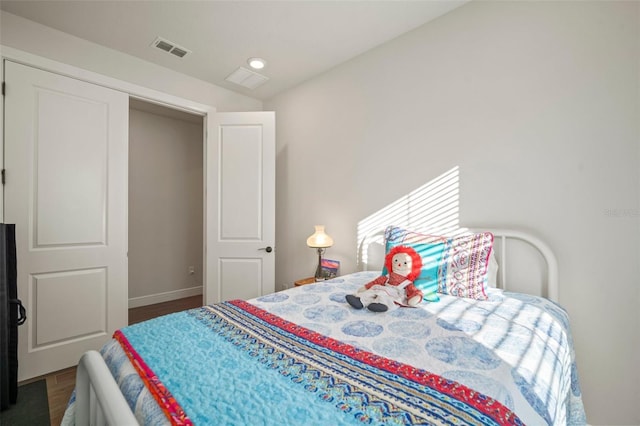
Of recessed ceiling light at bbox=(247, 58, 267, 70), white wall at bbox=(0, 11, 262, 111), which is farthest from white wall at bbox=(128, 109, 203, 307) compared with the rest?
recessed ceiling light at bbox=(247, 58, 267, 70)

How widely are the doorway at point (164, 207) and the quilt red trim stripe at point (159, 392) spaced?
3.10 metres

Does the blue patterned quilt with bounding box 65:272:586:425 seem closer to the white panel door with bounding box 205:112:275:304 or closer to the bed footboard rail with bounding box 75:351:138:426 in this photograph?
the bed footboard rail with bounding box 75:351:138:426

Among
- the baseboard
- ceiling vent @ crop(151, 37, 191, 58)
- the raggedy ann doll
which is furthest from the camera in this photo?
the baseboard

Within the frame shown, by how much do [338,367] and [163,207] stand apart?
13.2 feet

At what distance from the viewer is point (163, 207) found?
4215 millimetres

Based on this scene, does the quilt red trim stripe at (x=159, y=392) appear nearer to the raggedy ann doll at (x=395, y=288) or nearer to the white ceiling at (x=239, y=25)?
the raggedy ann doll at (x=395, y=288)

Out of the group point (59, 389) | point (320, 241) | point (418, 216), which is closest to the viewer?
point (59, 389)

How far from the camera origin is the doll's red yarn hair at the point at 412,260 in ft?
5.65

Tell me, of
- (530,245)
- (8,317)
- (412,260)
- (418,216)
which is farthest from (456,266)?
(8,317)

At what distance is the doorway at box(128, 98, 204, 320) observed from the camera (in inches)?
155

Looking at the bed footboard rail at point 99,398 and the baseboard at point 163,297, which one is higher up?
the bed footboard rail at point 99,398

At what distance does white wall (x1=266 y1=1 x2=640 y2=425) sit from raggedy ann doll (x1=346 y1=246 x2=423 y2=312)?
0.58 metres

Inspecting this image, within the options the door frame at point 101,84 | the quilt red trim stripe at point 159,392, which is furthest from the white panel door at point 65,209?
the quilt red trim stripe at point 159,392

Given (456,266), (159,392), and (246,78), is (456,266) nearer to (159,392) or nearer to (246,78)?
(159,392)
